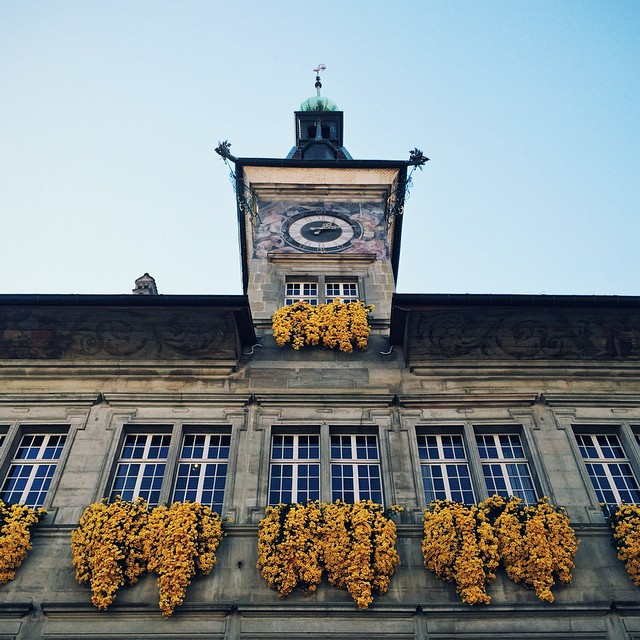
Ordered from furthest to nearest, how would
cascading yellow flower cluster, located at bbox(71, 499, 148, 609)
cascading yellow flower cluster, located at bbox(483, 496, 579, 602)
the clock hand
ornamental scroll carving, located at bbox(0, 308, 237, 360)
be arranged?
the clock hand, ornamental scroll carving, located at bbox(0, 308, 237, 360), cascading yellow flower cluster, located at bbox(483, 496, 579, 602), cascading yellow flower cluster, located at bbox(71, 499, 148, 609)

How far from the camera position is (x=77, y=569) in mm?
10594

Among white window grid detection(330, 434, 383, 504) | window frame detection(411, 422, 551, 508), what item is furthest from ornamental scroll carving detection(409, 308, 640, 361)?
white window grid detection(330, 434, 383, 504)

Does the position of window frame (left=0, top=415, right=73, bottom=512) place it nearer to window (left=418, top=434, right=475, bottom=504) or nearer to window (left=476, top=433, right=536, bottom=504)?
window (left=418, top=434, right=475, bottom=504)

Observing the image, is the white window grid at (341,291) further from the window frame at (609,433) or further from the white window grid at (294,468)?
the window frame at (609,433)

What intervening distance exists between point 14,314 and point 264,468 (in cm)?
646

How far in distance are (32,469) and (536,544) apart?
30.4ft

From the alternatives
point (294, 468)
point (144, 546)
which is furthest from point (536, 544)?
point (144, 546)

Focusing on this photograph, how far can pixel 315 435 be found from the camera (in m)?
13.3

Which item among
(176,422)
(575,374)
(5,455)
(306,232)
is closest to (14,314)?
(5,455)

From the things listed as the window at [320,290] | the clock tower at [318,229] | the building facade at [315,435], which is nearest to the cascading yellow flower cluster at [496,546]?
the building facade at [315,435]

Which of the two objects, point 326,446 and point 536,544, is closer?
point 536,544

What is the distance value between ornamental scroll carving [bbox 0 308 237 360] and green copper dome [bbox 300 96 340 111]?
915 inches

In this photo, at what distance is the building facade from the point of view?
10211 mm

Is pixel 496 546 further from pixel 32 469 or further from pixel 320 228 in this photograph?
pixel 320 228
